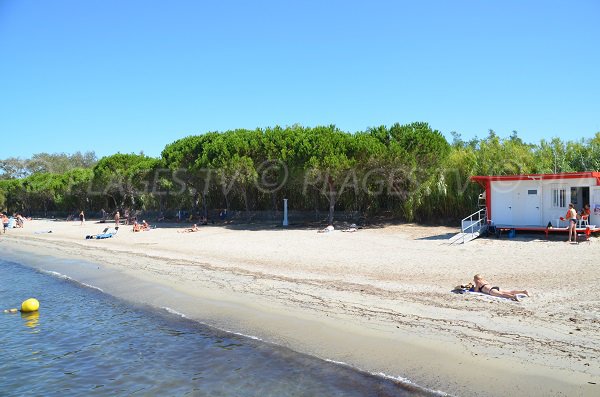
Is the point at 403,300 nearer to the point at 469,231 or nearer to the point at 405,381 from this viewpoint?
the point at 405,381

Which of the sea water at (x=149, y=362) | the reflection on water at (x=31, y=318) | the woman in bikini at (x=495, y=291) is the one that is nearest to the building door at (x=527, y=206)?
the woman in bikini at (x=495, y=291)

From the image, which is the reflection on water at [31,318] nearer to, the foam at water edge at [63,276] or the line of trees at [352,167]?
the foam at water edge at [63,276]

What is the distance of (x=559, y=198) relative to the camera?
21234 mm

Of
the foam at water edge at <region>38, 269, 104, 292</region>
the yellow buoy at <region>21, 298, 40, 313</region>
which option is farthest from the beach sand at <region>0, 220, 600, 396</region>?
the yellow buoy at <region>21, 298, 40, 313</region>

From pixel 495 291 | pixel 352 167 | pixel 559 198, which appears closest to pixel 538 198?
pixel 559 198

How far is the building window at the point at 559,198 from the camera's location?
21.1m

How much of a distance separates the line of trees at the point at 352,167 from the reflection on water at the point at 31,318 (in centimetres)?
1856

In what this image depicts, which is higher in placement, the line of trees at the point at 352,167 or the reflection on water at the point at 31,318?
the line of trees at the point at 352,167

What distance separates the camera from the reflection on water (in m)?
12.0

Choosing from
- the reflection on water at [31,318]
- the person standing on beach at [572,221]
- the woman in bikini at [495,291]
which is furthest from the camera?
the person standing on beach at [572,221]

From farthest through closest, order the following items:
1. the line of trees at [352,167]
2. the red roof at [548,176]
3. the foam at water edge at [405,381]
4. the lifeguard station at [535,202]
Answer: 1. the line of trees at [352,167]
2. the lifeguard station at [535,202]
3. the red roof at [548,176]
4. the foam at water edge at [405,381]

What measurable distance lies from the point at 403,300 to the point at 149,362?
5.63 meters

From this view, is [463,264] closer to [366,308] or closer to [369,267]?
[369,267]

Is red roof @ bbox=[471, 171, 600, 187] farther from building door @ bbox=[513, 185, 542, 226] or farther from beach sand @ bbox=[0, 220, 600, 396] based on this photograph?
beach sand @ bbox=[0, 220, 600, 396]
